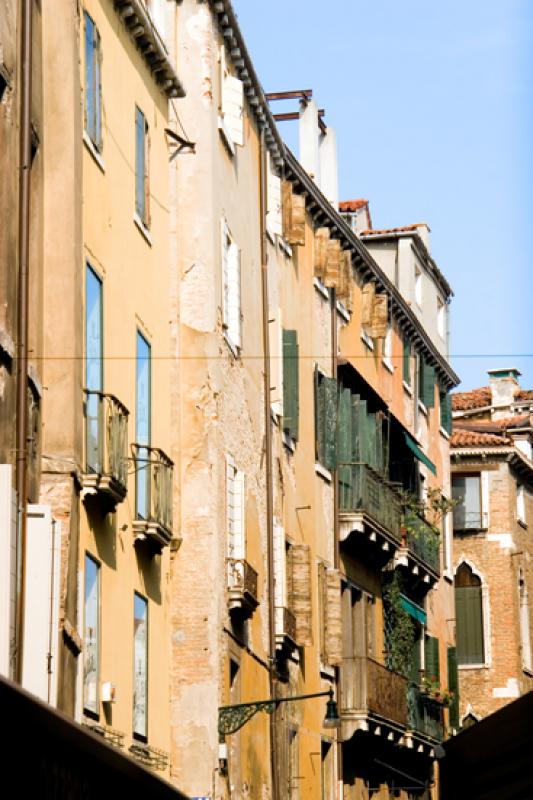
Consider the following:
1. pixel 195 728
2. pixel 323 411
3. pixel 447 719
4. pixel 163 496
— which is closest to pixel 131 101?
pixel 163 496

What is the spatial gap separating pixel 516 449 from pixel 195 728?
86.4 feet

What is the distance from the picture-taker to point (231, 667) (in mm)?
24141

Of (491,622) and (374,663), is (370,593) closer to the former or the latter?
(374,663)

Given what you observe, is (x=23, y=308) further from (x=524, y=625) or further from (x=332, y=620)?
(x=524, y=625)

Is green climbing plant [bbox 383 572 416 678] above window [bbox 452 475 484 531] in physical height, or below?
below

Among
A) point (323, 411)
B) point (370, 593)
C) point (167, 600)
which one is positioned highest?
point (323, 411)

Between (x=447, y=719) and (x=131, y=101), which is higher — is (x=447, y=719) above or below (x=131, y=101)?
below

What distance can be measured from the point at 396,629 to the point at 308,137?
31.0 feet

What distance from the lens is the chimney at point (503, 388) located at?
2093 inches

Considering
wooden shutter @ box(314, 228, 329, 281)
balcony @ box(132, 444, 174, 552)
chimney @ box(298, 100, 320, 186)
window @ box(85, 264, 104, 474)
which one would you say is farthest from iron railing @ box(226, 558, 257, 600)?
chimney @ box(298, 100, 320, 186)

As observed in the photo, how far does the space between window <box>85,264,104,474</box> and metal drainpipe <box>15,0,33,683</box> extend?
276 cm

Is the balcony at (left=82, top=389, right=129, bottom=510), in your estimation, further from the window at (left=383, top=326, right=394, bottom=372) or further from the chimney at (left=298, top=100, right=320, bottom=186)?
the window at (left=383, top=326, right=394, bottom=372)

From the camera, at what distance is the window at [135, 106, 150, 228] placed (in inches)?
851

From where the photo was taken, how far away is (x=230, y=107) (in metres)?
25.7
